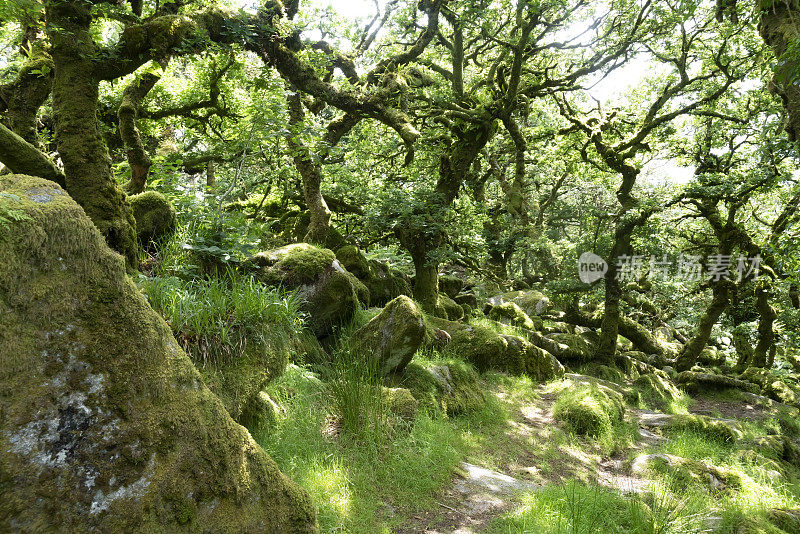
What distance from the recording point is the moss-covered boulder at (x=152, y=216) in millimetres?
4539

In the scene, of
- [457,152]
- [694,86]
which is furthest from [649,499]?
[694,86]

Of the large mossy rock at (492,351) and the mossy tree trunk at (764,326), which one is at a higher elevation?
the mossy tree trunk at (764,326)

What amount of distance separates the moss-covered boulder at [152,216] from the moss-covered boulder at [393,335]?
2.48m

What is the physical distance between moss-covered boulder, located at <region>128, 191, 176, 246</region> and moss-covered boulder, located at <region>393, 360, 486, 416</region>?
10.5 ft

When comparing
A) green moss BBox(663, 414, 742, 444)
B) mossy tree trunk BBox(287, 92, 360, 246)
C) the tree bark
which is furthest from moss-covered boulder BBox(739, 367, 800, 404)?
the tree bark

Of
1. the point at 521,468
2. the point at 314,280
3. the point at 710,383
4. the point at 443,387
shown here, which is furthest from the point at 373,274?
the point at 710,383

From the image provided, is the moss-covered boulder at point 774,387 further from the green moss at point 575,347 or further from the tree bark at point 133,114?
the tree bark at point 133,114

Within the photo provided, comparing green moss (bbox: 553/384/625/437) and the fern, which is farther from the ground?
the fern

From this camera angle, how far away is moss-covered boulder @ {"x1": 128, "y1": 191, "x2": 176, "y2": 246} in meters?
4.54

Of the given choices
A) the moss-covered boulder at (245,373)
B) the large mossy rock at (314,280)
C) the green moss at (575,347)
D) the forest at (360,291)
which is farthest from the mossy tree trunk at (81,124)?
the green moss at (575,347)

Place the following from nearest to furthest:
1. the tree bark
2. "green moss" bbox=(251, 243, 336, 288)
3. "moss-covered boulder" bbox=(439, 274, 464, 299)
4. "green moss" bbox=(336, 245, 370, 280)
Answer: the tree bark < "green moss" bbox=(251, 243, 336, 288) < "green moss" bbox=(336, 245, 370, 280) < "moss-covered boulder" bbox=(439, 274, 464, 299)

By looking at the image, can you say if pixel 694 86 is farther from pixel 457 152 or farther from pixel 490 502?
pixel 490 502

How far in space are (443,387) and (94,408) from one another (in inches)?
178

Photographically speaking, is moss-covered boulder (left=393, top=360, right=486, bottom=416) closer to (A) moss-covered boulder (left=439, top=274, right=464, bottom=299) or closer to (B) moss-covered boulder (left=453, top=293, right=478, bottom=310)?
(B) moss-covered boulder (left=453, top=293, right=478, bottom=310)
